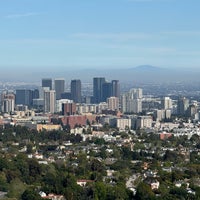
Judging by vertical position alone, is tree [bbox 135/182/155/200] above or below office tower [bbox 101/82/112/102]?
below

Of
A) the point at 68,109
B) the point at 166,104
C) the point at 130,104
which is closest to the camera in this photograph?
the point at 68,109

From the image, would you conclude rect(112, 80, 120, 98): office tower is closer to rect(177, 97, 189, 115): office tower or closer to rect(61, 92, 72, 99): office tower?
rect(61, 92, 72, 99): office tower

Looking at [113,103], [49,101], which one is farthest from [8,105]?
[113,103]

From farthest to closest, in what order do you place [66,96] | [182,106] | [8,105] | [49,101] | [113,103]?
1. [66,96]
2. [113,103]
3. [49,101]
4. [8,105]
5. [182,106]

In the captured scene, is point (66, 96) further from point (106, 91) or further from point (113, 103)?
point (113, 103)

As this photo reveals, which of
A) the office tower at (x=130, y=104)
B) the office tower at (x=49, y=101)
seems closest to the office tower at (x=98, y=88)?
the office tower at (x=130, y=104)

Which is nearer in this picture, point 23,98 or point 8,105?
point 8,105

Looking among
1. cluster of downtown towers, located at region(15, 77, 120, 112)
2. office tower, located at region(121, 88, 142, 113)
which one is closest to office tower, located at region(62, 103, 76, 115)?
office tower, located at region(121, 88, 142, 113)

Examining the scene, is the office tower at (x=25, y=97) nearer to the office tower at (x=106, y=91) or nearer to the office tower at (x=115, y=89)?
the office tower at (x=106, y=91)

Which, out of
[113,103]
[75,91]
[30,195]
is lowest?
[113,103]

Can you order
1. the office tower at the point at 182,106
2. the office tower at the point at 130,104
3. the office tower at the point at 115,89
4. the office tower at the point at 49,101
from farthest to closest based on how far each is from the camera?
the office tower at the point at 115,89, the office tower at the point at 130,104, the office tower at the point at 49,101, the office tower at the point at 182,106

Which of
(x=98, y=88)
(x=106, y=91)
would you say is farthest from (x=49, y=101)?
(x=98, y=88)

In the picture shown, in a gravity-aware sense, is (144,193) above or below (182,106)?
above
